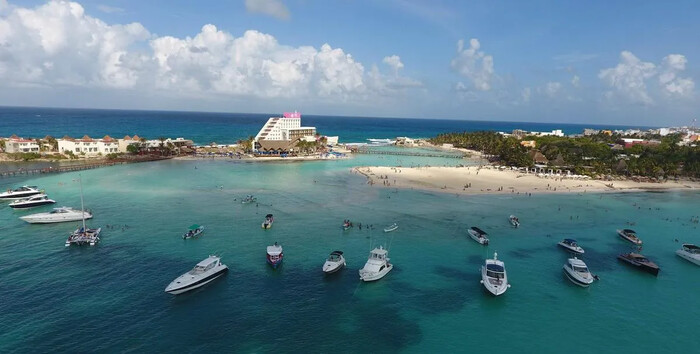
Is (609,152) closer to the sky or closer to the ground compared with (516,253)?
closer to the sky

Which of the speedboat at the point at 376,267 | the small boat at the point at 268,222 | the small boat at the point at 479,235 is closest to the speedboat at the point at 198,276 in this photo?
the small boat at the point at 268,222

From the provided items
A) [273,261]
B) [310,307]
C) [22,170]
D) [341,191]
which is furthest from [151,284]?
[22,170]

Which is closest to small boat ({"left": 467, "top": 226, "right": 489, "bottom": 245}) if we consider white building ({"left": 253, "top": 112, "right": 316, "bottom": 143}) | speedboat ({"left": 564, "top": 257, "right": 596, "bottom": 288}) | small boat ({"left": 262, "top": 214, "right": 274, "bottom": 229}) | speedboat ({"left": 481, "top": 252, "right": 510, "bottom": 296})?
speedboat ({"left": 481, "top": 252, "right": 510, "bottom": 296})

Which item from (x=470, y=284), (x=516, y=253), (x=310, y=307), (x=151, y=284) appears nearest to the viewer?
(x=310, y=307)

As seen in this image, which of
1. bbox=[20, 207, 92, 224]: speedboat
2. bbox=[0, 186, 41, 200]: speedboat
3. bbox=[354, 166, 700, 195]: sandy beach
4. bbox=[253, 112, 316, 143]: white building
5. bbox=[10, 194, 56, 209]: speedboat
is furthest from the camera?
bbox=[253, 112, 316, 143]: white building

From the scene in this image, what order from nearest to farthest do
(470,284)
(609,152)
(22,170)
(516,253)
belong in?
(470,284)
(516,253)
(22,170)
(609,152)

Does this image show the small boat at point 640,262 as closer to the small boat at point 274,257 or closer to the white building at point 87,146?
the small boat at point 274,257

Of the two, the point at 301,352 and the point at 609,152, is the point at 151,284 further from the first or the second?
the point at 609,152

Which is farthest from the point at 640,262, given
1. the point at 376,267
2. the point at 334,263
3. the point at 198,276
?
the point at 198,276

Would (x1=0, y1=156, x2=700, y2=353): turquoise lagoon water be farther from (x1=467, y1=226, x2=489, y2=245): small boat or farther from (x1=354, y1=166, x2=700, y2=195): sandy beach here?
(x1=354, y1=166, x2=700, y2=195): sandy beach
